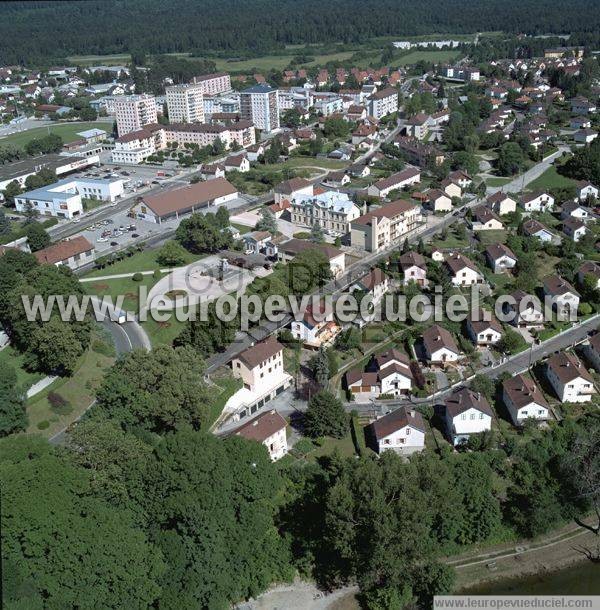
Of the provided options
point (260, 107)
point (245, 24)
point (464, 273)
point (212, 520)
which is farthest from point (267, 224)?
point (245, 24)

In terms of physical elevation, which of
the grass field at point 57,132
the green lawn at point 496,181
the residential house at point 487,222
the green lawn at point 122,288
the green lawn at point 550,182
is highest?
the green lawn at point 122,288

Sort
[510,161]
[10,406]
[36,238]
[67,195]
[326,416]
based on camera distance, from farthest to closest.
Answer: [510,161], [67,195], [36,238], [326,416], [10,406]

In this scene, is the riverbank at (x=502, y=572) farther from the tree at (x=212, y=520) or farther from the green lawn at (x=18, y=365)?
the green lawn at (x=18, y=365)

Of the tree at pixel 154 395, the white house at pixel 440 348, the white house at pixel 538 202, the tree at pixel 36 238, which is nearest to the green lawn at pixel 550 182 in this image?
the white house at pixel 538 202

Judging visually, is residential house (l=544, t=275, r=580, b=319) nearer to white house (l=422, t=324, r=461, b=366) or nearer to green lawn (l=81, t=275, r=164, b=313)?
white house (l=422, t=324, r=461, b=366)

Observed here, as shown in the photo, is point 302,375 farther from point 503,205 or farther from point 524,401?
point 503,205

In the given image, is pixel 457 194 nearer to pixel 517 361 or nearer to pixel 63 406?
pixel 517 361
